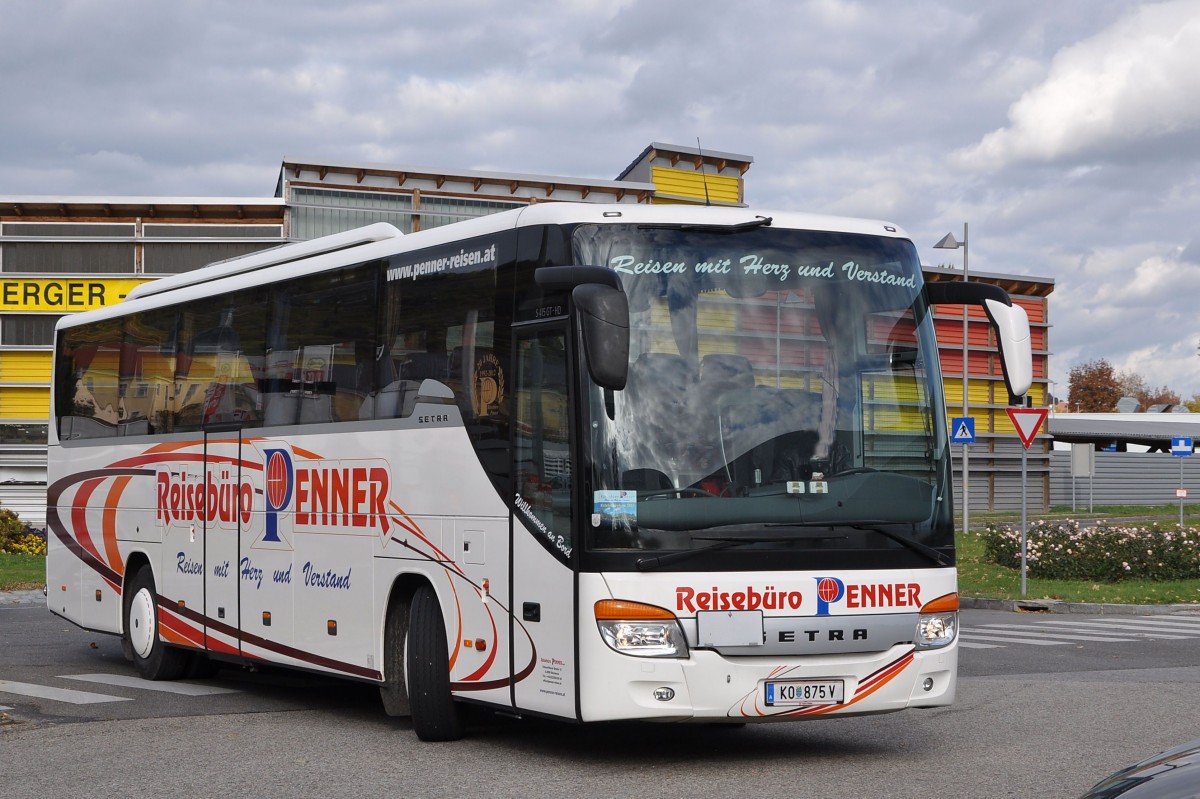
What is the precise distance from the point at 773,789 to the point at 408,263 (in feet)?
14.7

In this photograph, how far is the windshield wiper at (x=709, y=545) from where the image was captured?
341 inches

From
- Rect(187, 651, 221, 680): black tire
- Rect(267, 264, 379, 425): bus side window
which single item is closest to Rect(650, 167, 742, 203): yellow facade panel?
Rect(187, 651, 221, 680): black tire

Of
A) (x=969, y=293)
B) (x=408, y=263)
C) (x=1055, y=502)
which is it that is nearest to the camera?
(x=969, y=293)

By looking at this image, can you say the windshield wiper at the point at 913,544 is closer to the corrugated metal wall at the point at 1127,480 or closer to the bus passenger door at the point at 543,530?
the bus passenger door at the point at 543,530

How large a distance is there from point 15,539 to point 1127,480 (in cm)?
4606

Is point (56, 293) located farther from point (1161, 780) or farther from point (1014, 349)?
point (1161, 780)

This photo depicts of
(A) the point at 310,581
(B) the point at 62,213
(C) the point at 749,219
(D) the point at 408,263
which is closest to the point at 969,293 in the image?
(C) the point at 749,219

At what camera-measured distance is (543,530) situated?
29.9ft

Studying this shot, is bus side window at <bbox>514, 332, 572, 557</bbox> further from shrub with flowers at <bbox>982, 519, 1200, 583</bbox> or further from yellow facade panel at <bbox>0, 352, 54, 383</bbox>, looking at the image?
yellow facade panel at <bbox>0, 352, 54, 383</bbox>

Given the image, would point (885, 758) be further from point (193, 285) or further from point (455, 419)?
point (193, 285)

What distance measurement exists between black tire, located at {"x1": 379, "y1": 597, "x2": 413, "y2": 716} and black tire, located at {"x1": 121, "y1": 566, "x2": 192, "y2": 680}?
4.47 meters

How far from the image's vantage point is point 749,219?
9.41 m

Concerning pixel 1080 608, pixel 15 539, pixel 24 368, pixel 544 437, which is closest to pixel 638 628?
pixel 544 437

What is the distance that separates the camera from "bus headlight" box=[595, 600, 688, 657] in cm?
866
